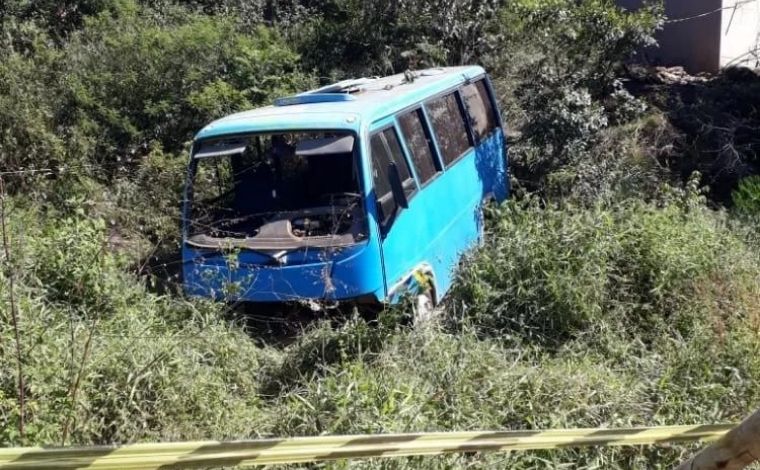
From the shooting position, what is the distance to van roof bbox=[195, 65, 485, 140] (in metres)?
5.89

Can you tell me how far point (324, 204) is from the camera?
6.03m

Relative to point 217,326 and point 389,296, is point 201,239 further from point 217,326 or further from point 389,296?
point 389,296

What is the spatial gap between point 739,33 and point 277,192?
35.1 feet

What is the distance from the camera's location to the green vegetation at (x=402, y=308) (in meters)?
4.31

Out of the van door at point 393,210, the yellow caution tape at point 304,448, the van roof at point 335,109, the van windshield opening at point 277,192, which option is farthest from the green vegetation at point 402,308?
the van roof at point 335,109

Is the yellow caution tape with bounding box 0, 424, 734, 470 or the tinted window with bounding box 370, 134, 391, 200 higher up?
the tinted window with bounding box 370, 134, 391, 200

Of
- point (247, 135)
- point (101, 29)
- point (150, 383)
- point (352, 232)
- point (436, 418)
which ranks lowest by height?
point (436, 418)

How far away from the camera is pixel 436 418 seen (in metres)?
4.28

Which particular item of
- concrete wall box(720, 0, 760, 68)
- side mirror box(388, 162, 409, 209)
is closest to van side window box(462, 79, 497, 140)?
side mirror box(388, 162, 409, 209)

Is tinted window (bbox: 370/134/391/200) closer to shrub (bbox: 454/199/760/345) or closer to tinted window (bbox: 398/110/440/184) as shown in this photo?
tinted window (bbox: 398/110/440/184)

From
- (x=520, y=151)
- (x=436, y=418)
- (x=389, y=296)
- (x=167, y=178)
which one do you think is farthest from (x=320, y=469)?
(x=520, y=151)

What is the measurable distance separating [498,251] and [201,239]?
228 cm

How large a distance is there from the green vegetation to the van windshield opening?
0.59 m

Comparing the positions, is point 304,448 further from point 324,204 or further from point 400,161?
point 400,161
